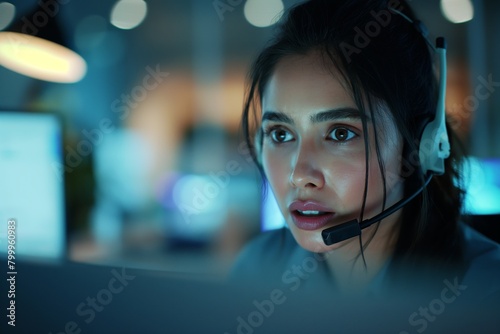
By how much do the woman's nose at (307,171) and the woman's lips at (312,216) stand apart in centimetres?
3

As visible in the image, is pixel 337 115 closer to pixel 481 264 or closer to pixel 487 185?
pixel 481 264

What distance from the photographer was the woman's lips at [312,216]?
2.21 feet

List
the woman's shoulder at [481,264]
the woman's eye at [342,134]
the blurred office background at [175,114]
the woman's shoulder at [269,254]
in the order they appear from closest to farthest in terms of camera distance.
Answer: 1. the woman's shoulder at [481,264]
2. the woman's eye at [342,134]
3. the woman's shoulder at [269,254]
4. the blurred office background at [175,114]

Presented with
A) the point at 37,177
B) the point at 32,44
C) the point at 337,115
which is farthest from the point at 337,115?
the point at 32,44

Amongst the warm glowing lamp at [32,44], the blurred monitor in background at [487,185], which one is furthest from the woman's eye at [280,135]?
the blurred monitor in background at [487,185]

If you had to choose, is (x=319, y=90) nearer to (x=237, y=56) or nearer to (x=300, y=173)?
(x=300, y=173)

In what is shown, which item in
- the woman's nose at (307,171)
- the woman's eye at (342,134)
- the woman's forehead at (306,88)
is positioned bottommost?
the woman's nose at (307,171)

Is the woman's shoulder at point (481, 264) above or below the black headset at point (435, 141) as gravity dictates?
below

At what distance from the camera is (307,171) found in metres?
0.66

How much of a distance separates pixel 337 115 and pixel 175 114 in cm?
241

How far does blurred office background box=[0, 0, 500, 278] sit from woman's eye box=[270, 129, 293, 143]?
5.49 ft

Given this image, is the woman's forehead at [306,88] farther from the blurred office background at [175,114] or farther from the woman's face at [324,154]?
the blurred office background at [175,114]

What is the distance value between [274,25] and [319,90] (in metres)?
0.24

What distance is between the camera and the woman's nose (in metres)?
0.66
